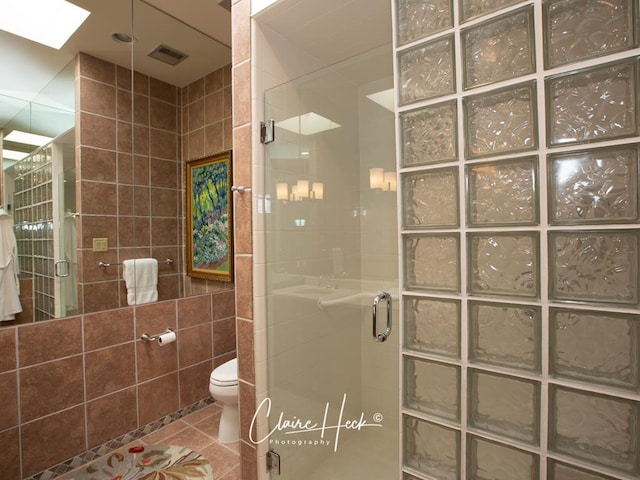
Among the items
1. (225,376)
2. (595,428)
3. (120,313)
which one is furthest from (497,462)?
(120,313)

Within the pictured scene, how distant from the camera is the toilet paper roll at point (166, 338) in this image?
6.75ft

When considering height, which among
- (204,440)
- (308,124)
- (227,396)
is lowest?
(204,440)

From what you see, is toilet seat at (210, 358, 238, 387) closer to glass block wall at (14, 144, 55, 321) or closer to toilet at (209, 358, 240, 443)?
toilet at (209, 358, 240, 443)

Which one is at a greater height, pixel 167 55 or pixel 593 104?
pixel 167 55

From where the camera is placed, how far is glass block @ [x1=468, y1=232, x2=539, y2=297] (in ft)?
2.66

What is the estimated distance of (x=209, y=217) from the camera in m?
2.39

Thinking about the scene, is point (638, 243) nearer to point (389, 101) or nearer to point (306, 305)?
point (389, 101)

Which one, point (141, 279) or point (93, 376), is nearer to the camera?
point (93, 376)

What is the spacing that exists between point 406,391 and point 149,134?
2151 mm

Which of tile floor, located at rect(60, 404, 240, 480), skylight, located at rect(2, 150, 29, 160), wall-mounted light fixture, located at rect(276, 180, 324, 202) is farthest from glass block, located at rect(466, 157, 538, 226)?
skylight, located at rect(2, 150, 29, 160)

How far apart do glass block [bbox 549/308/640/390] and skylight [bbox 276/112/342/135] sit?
1.20 m

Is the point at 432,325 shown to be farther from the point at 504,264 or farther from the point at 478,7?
the point at 478,7

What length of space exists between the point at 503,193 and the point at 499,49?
1.23 feet

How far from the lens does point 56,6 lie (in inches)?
67.7
